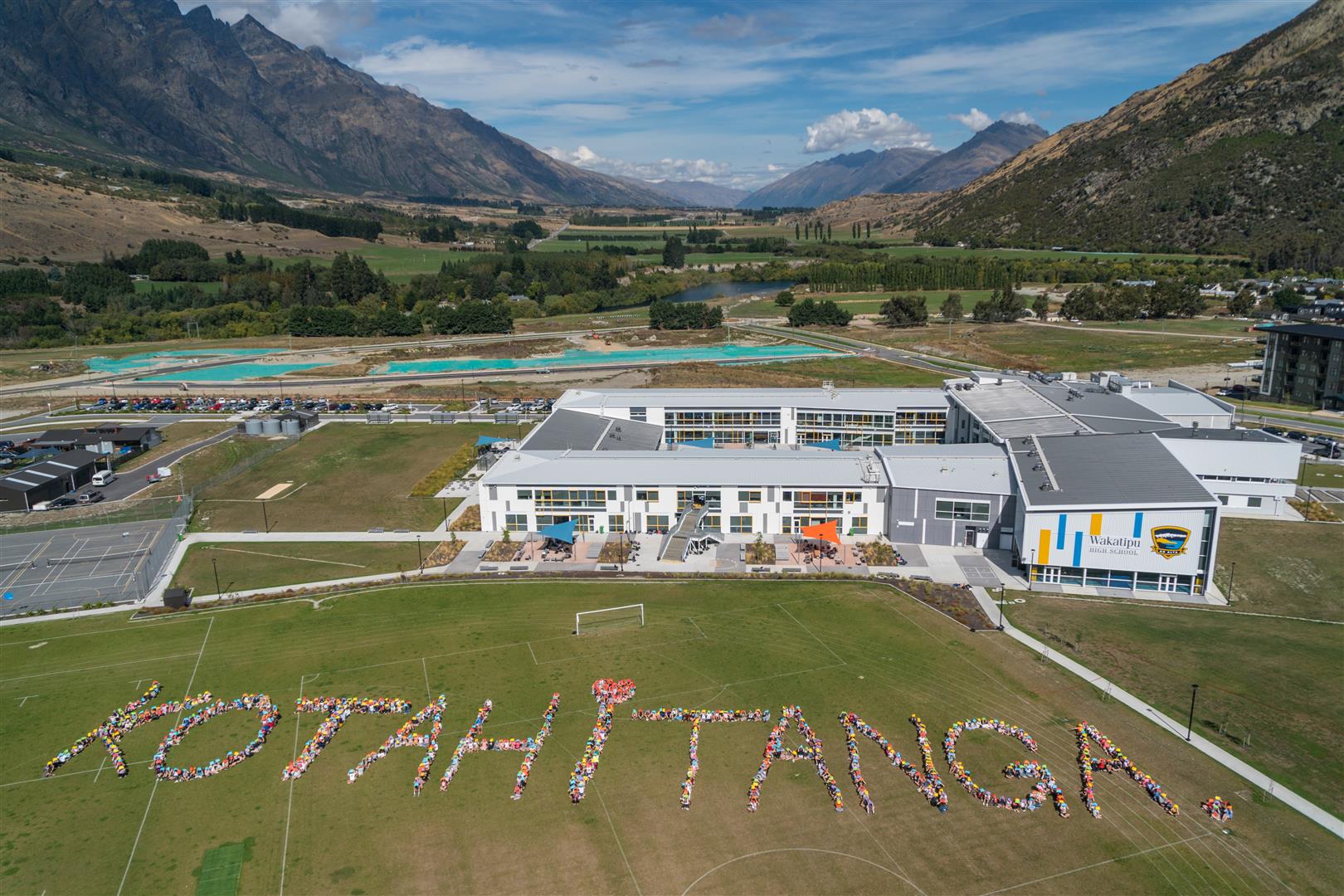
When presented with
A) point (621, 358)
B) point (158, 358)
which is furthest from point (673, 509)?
point (158, 358)

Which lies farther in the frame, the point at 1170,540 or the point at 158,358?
the point at 158,358

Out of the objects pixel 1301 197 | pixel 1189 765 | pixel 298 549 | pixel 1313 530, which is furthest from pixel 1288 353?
pixel 1301 197

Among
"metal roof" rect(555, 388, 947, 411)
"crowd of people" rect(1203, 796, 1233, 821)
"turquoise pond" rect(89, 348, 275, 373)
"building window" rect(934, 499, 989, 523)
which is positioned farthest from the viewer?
"turquoise pond" rect(89, 348, 275, 373)

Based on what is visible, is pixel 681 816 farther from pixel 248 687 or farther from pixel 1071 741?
pixel 248 687

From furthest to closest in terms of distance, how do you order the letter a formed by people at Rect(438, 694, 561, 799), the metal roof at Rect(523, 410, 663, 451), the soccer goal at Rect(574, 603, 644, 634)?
1. the metal roof at Rect(523, 410, 663, 451)
2. the soccer goal at Rect(574, 603, 644, 634)
3. the letter a formed by people at Rect(438, 694, 561, 799)

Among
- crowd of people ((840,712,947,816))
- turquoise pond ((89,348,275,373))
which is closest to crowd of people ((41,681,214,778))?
crowd of people ((840,712,947,816))

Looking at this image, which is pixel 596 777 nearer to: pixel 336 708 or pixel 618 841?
pixel 618 841

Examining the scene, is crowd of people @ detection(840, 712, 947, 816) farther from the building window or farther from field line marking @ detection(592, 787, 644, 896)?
the building window
